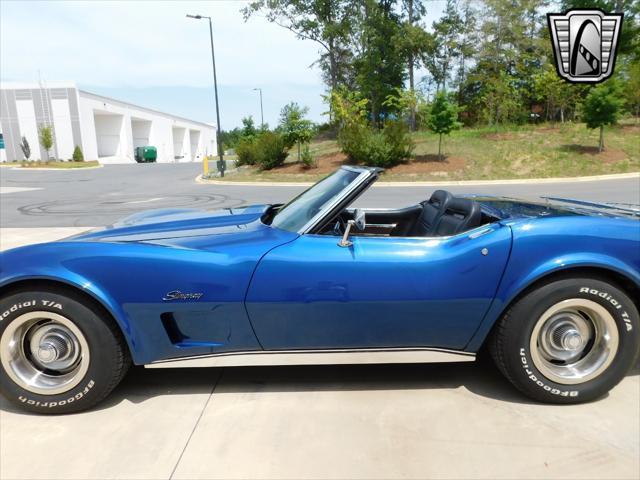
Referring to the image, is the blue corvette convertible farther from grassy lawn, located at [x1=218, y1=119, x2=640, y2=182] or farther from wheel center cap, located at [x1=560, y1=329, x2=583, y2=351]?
grassy lawn, located at [x1=218, y1=119, x2=640, y2=182]

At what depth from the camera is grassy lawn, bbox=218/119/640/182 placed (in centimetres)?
1922

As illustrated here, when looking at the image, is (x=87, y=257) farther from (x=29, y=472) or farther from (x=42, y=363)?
(x=29, y=472)

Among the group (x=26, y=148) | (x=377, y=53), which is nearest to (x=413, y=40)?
(x=377, y=53)

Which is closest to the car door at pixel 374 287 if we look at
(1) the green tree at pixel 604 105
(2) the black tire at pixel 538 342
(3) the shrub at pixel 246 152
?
(2) the black tire at pixel 538 342

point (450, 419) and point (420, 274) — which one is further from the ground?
point (420, 274)

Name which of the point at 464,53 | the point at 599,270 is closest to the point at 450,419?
the point at 599,270

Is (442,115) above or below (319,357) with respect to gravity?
above

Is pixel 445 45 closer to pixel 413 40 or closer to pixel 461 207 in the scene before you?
A: pixel 413 40

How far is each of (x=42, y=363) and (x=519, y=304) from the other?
2497 mm

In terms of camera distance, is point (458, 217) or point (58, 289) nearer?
point (58, 289)

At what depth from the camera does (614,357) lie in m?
2.38

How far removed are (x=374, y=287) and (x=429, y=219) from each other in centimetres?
107

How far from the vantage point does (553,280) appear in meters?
2.32

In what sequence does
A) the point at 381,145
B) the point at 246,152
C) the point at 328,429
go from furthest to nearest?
the point at 246,152 → the point at 381,145 → the point at 328,429
